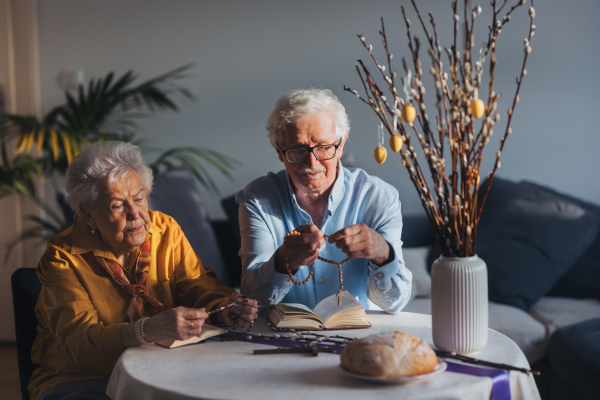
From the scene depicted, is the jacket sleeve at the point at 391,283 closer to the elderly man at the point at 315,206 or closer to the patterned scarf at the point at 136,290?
the elderly man at the point at 315,206

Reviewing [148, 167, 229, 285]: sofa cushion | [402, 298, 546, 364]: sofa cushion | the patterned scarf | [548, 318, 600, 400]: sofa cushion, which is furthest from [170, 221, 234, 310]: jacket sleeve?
[548, 318, 600, 400]: sofa cushion

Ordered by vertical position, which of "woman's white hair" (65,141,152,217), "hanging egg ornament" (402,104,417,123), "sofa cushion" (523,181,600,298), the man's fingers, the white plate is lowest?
"sofa cushion" (523,181,600,298)

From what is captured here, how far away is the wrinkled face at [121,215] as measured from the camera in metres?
1.55

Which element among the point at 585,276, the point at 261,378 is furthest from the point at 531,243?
the point at 261,378

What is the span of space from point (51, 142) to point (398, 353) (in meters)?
2.48

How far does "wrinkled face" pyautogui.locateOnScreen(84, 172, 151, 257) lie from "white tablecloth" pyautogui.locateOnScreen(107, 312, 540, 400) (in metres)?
0.43

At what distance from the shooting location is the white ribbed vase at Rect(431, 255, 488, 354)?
3.64 ft

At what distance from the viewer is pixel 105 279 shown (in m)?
1.54

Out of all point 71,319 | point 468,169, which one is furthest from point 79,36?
point 468,169

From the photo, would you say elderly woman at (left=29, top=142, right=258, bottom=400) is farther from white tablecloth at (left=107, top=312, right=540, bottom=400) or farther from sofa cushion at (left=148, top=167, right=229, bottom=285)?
sofa cushion at (left=148, top=167, right=229, bottom=285)

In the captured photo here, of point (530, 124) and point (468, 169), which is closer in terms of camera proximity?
point (468, 169)

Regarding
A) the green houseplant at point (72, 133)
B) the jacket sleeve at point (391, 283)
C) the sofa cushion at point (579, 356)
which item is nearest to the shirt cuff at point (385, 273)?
the jacket sleeve at point (391, 283)

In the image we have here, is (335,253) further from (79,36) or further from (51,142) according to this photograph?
(79,36)

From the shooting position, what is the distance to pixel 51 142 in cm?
282
